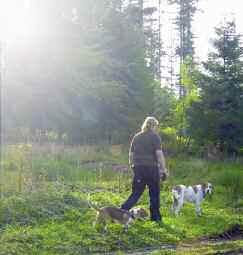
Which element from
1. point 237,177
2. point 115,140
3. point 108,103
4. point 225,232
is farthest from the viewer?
point 108,103

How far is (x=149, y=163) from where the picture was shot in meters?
10.8

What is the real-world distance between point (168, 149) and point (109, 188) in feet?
42.5

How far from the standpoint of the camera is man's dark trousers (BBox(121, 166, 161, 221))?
10805mm

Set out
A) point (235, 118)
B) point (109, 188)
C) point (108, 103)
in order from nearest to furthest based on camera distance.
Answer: point (109, 188) → point (235, 118) → point (108, 103)

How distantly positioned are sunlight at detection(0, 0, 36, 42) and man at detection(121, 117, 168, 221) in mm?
22875

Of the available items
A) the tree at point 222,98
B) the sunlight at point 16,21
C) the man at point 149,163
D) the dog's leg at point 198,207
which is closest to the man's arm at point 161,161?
the man at point 149,163

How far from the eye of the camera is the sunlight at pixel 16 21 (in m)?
32.7

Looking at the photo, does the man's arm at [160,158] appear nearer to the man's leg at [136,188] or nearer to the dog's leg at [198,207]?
the man's leg at [136,188]

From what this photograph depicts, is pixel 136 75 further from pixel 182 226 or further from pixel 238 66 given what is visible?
pixel 182 226

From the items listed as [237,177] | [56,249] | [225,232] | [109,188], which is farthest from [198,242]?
[237,177]

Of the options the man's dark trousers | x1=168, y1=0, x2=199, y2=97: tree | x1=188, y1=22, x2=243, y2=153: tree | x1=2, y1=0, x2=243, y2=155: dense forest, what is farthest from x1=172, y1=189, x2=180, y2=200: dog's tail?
x1=168, y1=0, x2=199, y2=97: tree

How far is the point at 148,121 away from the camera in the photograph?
10789 millimetres

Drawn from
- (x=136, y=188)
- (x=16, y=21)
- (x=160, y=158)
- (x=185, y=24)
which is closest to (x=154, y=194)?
(x=136, y=188)

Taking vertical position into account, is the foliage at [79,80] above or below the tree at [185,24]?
below
